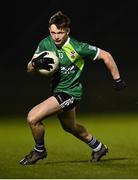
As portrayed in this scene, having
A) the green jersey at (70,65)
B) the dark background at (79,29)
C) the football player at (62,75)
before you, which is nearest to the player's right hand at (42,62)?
the football player at (62,75)

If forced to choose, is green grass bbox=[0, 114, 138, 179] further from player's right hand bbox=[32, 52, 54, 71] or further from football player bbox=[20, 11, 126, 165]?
player's right hand bbox=[32, 52, 54, 71]

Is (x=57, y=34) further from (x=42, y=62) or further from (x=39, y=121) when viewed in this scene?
(x=39, y=121)

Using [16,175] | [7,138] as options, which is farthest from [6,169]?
[7,138]

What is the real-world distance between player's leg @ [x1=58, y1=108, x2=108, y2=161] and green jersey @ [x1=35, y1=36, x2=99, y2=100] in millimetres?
262

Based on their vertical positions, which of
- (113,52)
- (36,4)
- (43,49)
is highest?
(43,49)

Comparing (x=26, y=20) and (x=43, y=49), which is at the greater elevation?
(x=43, y=49)

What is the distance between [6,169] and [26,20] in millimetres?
17757

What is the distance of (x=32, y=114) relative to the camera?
999cm

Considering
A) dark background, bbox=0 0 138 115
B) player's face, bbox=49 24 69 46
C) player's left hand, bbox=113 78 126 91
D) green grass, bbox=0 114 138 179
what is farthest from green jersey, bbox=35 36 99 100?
dark background, bbox=0 0 138 115

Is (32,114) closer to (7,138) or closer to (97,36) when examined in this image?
(7,138)

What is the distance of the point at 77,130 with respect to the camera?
10484 mm

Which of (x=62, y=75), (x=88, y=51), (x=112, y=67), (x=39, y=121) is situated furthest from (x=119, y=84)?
(x=39, y=121)

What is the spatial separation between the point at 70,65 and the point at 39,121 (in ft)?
2.56

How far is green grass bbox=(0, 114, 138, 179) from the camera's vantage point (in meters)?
9.30
